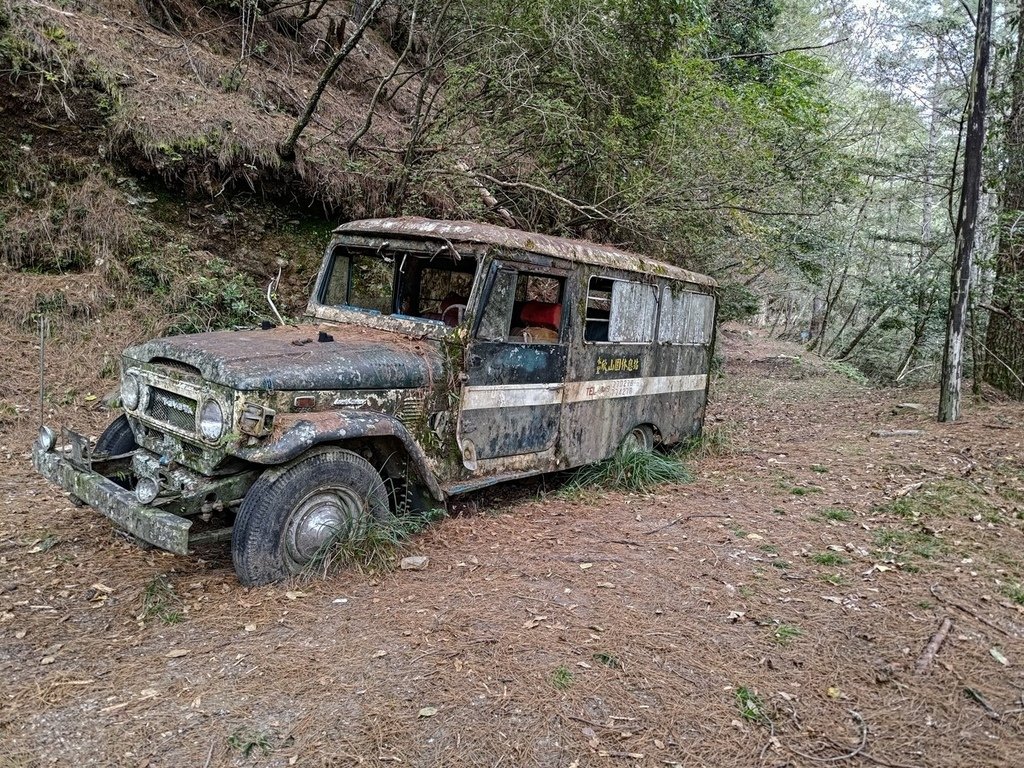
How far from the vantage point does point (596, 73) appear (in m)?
10.1

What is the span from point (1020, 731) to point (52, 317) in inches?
362

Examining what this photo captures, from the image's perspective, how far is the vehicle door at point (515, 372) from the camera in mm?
5305

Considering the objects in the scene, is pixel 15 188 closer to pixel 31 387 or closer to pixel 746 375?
pixel 31 387

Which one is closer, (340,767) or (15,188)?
(340,767)

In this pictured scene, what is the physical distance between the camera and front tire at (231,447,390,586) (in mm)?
4129

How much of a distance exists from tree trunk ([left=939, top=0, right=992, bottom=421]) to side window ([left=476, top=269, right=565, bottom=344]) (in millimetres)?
5844

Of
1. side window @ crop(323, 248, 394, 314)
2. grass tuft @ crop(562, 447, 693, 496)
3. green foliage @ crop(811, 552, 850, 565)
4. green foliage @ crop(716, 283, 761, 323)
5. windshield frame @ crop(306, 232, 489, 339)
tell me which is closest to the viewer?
green foliage @ crop(811, 552, 850, 565)

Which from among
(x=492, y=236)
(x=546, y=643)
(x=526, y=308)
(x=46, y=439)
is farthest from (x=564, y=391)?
(x=46, y=439)

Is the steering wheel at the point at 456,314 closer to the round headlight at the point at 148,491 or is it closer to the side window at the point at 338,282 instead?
the side window at the point at 338,282

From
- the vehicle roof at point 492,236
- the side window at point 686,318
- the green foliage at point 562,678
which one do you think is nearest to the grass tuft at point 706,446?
the side window at point 686,318

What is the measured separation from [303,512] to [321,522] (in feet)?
0.46

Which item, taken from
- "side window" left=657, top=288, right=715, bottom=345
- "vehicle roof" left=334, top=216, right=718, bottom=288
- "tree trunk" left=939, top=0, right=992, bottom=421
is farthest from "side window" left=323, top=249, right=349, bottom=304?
"tree trunk" left=939, top=0, right=992, bottom=421

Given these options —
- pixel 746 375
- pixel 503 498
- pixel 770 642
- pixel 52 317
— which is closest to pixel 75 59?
pixel 52 317

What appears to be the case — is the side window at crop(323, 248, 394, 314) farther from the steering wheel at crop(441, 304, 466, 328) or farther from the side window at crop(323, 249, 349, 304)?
the steering wheel at crop(441, 304, 466, 328)
